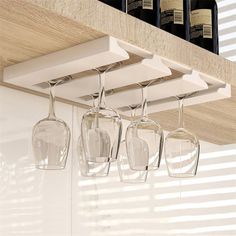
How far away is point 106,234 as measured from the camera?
184cm

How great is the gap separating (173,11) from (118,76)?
243mm

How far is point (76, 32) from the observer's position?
51.1 inches

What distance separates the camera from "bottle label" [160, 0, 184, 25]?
1627 millimetres

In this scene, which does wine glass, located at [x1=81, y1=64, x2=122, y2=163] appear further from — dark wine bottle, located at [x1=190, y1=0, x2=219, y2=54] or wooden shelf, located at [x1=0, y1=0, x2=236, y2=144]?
dark wine bottle, located at [x1=190, y1=0, x2=219, y2=54]

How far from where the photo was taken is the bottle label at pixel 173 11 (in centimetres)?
163

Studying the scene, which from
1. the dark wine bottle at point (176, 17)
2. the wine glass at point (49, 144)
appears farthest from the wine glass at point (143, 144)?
the dark wine bottle at point (176, 17)

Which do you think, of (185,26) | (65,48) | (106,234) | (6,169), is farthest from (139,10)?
(106,234)

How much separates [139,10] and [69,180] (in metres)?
0.44

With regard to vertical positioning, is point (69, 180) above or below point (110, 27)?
below

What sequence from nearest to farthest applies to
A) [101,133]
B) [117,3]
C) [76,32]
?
[76,32] < [101,133] < [117,3]

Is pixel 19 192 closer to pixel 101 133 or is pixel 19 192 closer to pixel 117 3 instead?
pixel 101 133

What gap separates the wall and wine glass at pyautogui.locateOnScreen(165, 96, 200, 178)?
0.27 meters

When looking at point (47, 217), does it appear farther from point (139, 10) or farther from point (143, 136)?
point (139, 10)

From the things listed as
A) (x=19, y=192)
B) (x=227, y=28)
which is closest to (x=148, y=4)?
(x=19, y=192)
